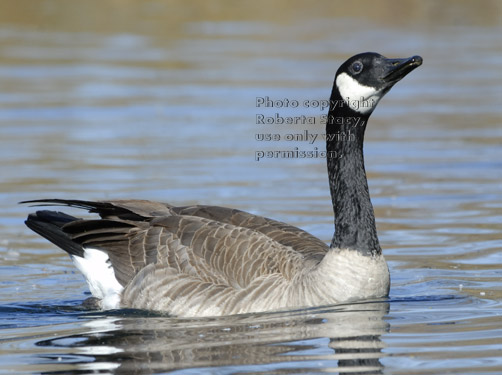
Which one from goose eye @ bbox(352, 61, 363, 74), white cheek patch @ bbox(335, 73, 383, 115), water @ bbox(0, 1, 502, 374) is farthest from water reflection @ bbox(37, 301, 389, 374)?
goose eye @ bbox(352, 61, 363, 74)

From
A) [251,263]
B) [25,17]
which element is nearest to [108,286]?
[251,263]

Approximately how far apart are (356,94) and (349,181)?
0.76m

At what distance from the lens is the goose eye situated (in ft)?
27.8

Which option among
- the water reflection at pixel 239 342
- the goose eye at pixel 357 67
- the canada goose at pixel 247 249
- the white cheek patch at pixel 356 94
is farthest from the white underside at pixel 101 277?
the goose eye at pixel 357 67

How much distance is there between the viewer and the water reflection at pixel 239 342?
6781 mm

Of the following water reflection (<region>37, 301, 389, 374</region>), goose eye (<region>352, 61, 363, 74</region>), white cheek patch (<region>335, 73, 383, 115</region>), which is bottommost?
water reflection (<region>37, 301, 389, 374</region>)

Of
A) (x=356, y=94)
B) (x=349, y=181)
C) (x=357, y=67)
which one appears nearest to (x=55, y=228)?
(x=349, y=181)

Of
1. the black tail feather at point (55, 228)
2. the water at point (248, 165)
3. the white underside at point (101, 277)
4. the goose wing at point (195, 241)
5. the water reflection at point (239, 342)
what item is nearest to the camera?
the water reflection at point (239, 342)

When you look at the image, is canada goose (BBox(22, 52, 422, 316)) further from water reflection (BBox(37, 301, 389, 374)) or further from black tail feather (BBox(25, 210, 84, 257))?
water reflection (BBox(37, 301, 389, 374))

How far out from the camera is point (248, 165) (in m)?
14.5

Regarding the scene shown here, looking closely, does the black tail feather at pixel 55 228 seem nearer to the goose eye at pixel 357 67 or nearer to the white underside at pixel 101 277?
the white underside at pixel 101 277

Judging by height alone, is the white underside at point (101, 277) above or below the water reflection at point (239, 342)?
above

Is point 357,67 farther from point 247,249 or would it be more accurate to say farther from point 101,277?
point 101,277

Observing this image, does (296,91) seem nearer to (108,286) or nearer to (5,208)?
(5,208)
